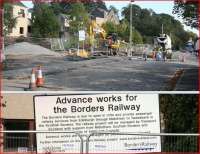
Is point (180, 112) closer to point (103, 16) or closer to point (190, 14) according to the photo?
point (190, 14)

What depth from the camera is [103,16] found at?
1149 cm

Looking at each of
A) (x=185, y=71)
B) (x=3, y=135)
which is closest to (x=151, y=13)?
(x=185, y=71)

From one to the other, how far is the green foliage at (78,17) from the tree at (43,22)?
0.89ft

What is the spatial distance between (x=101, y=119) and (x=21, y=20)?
6.97 ft

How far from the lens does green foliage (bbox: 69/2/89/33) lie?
11133 millimetres

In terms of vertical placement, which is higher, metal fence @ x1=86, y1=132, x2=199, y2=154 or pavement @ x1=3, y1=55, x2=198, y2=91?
pavement @ x1=3, y1=55, x2=198, y2=91

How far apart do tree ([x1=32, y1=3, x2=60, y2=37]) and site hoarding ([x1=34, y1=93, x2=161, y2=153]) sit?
1.06 m

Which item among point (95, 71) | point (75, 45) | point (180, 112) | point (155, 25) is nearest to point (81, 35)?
point (75, 45)

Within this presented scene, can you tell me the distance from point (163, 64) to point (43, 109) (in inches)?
84.7

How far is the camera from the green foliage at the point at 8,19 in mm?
11109

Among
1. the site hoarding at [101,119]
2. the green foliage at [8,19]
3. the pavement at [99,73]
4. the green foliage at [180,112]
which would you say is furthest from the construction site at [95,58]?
the green foliage at [180,112]

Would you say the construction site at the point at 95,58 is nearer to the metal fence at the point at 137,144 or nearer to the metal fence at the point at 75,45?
the metal fence at the point at 75,45

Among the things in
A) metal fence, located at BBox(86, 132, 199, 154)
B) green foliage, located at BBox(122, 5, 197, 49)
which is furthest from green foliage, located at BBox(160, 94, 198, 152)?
green foliage, located at BBox(122, 5, 197, 49)

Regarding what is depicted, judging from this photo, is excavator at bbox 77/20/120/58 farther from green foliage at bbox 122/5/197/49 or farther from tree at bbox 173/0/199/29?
tree at bbox 173/0/199/29
